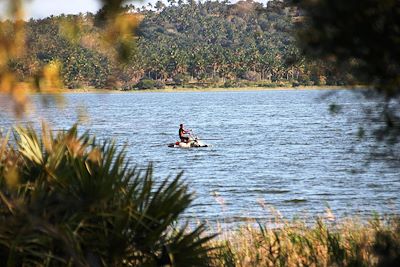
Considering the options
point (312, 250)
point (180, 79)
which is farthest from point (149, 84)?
point (312, 250)

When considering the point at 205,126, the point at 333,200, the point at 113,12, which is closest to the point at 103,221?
the point at 113,12

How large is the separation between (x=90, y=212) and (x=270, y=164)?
42356 millimetres

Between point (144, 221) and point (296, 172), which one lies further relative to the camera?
point (296, 172)

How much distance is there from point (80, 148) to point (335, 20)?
3.51m

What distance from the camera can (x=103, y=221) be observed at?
7613mm

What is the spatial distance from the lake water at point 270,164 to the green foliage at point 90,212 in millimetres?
447

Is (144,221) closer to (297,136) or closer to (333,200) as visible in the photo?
(333,200)

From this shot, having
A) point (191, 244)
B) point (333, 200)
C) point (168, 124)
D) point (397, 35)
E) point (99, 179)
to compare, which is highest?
point (397, 35)

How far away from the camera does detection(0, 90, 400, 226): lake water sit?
19791mm

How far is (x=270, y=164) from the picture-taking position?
4962cm

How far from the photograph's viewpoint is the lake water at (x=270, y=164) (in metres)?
19.8

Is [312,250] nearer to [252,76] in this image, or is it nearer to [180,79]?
[180,79]

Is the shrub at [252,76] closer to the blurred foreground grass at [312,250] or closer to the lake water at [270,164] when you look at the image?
the lake water at [270,164]

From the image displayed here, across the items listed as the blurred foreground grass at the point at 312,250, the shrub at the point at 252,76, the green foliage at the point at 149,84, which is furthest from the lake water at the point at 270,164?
the shrub at the point at 252,76
